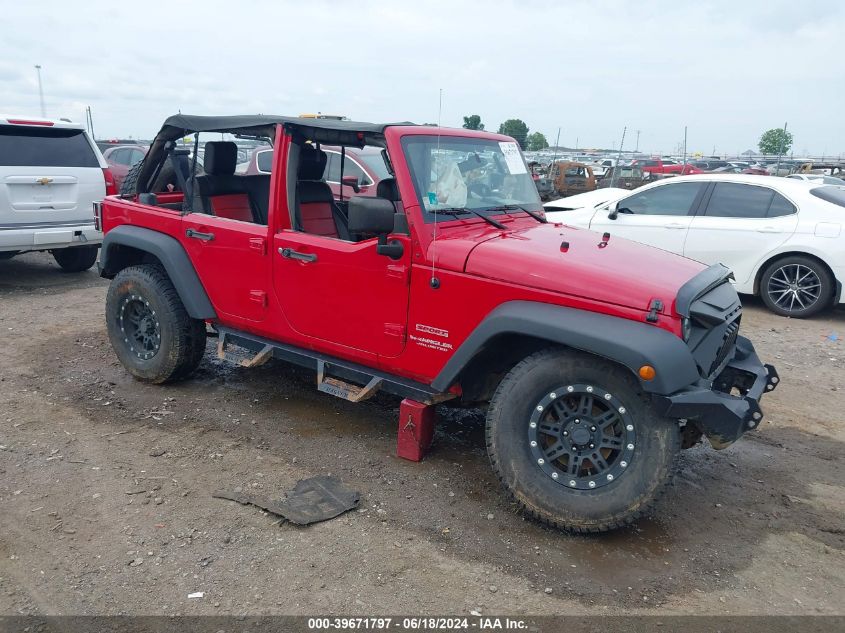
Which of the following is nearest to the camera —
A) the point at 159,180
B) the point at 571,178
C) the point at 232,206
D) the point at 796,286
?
the point at 232,206

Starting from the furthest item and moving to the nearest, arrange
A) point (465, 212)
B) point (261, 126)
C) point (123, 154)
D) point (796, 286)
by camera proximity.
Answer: point (123, 154) → point (796, 286) → point (261, 126) → point (465, 212)

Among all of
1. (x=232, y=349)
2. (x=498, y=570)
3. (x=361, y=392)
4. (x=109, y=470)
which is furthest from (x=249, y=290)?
(x=498, y=570)

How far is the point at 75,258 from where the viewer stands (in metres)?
9.39

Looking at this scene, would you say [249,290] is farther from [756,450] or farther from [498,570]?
[756,450]

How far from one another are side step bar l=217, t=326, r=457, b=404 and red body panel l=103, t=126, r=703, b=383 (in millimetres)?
68

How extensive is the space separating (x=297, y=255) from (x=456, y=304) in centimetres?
115

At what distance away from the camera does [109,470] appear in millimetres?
4047

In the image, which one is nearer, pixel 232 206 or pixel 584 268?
pixel 584 268

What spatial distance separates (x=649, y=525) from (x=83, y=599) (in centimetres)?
275

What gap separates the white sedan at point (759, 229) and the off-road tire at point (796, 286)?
0.4 inches

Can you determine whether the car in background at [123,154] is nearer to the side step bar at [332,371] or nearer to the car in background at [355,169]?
the car in background at [355,169]

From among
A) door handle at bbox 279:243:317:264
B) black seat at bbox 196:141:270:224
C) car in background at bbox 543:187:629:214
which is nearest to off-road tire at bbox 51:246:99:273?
black seat at bbox 196:141:270:224

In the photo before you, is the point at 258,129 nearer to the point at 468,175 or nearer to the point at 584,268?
the point at 468,175

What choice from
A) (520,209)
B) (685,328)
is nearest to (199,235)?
(520,209)
